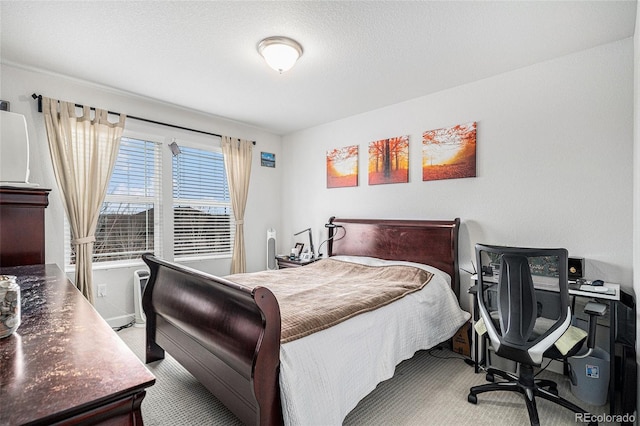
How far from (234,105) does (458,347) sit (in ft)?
11.7

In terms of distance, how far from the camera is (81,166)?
10.1 feet

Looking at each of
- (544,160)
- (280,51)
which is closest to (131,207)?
(280,51)

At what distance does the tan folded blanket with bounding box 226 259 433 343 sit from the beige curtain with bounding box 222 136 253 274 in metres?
1.35

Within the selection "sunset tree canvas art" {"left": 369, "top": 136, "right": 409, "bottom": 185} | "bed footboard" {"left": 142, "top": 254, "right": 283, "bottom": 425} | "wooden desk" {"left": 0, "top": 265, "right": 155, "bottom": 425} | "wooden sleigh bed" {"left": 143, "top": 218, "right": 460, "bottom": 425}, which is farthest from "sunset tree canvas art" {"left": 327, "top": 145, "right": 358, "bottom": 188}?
"wooden desk" {"left": 0, "top": 265, "right": 155, "bottom": 425}

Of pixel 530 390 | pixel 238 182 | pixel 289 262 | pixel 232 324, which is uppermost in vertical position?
pixel 238 182

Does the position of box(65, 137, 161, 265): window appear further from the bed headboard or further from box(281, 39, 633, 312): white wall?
box(281, 39, 633, 312): white wall

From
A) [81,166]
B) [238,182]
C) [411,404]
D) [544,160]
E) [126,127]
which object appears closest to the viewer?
[411,404]

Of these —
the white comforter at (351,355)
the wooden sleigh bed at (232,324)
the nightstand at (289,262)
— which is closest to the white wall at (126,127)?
the nightstand at (289,262)

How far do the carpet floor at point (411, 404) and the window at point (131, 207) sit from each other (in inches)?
62.8

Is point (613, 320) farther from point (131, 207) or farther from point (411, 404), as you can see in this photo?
point (131, 207)

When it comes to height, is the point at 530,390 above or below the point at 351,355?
below

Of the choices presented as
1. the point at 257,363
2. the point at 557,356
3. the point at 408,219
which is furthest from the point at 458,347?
the point at 257,363

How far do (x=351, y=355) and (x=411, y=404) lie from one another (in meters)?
0.70

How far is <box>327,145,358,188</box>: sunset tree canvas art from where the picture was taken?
158 inches
